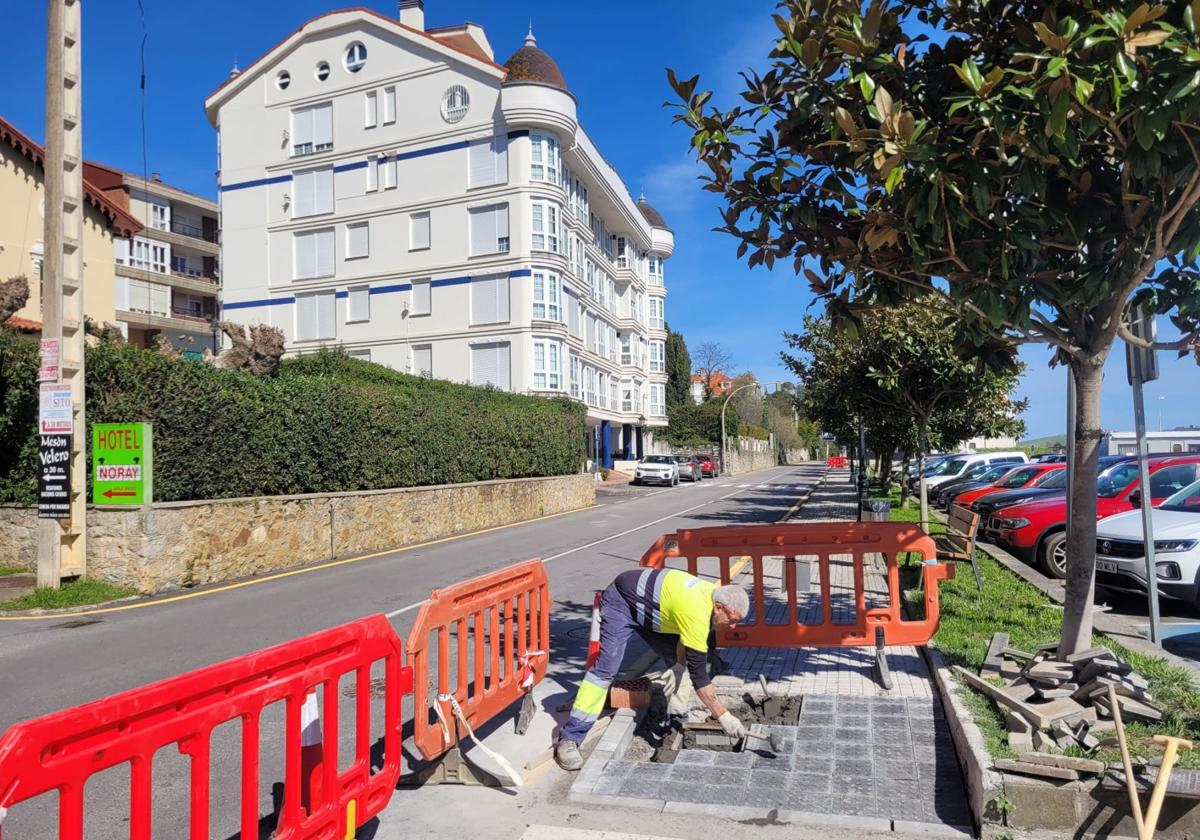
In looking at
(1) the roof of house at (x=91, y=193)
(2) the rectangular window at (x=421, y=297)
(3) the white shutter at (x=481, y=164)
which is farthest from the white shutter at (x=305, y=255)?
(1) the roof of house at (x=91, y=193)

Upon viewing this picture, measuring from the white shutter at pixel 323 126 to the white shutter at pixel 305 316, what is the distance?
23.7 ft

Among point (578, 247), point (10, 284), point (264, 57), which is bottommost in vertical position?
point (10, 284)

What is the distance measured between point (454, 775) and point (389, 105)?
40.4m

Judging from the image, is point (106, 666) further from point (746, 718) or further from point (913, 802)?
point (913, 802)

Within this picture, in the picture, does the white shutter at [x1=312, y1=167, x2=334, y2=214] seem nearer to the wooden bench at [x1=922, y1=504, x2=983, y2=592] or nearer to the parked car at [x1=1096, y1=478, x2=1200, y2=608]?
the wooden bench at [x1=922, y1=504, x2=983, y2=592]

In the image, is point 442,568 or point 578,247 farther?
point 578,247

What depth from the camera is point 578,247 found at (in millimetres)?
44594

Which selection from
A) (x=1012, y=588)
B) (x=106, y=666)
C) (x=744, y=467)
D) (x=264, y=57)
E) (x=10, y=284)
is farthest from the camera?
(x=744, y=467)

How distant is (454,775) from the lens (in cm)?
498

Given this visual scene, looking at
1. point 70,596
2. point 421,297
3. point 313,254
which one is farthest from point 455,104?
point 70,596

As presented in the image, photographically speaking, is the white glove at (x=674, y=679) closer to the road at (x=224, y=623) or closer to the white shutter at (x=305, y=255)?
the road at (x=224, y=623)

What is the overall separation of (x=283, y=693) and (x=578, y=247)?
42349 mm

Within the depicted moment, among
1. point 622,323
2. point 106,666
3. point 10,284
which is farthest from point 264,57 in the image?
point 106,666

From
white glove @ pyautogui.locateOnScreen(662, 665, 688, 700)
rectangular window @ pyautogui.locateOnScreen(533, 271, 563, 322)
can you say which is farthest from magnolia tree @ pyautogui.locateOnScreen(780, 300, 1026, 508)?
rectangular window @ pyautogui.locateOnScreen(533, 271, 563, 322)
